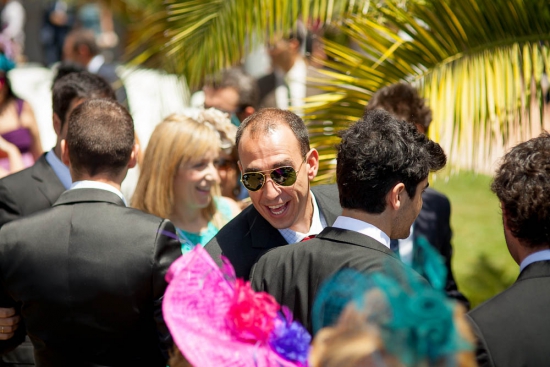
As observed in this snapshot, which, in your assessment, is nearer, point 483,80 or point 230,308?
point 230,308

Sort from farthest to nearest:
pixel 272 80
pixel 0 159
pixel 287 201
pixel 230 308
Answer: pixel 272 80, pixel 0 159, pixel 287 201, pixel 230 308

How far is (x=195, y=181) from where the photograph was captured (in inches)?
165

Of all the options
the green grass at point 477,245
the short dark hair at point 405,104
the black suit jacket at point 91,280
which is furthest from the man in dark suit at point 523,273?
the green grass at point 477,245

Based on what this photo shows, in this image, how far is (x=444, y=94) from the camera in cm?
444

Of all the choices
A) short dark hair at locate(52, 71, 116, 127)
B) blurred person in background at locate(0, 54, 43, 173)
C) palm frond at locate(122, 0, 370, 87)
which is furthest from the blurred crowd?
blurred person in background at locate(0, 54, 43, 173)

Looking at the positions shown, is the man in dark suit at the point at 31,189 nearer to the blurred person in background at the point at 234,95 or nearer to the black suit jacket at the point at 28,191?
the black suit jacket at the point at 28,191

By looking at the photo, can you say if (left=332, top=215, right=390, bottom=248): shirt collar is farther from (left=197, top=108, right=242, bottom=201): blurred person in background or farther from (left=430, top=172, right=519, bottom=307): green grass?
(left=430, top=172, right=519, bottom=307): green grass

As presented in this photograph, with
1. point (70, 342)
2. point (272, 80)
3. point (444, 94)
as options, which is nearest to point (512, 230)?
point (70, 342)

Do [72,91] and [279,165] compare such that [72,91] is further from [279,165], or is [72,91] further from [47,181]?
[279,165]

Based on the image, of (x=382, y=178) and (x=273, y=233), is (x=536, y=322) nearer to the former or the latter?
(x=382, y=178)

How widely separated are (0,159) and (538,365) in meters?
4.43

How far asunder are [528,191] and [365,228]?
0.61 m

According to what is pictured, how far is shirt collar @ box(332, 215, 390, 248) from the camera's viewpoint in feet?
8.55

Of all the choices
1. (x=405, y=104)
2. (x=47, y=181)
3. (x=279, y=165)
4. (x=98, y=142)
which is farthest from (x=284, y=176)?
(x=47, y=181)
